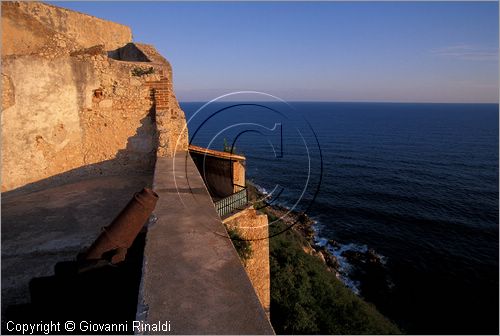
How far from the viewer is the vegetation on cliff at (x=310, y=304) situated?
1454 centimetres

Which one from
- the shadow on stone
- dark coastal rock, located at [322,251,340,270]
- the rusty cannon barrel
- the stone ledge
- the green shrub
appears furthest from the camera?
dark coastal rock, located at [322,251,340,270]

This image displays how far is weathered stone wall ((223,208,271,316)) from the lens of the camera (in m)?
8.35

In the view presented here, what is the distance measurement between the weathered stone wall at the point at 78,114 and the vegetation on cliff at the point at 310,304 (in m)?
11.0

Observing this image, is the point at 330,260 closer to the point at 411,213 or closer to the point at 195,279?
the point at 411,213

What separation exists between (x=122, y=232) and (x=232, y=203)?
541 centimetres

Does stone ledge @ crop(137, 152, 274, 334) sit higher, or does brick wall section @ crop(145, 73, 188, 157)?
brick wall section @ crop(145, 73, 188, 157)

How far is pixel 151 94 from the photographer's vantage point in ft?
23.2

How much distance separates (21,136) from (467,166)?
6446 cm

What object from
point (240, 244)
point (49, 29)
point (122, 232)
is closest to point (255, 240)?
point (240, 244)

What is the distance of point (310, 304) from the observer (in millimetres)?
15953

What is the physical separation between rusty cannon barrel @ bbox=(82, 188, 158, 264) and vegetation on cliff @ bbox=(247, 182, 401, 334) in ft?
41.9

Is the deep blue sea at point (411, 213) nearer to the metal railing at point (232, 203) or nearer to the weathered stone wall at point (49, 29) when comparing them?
the metal railing at point (232, 203)

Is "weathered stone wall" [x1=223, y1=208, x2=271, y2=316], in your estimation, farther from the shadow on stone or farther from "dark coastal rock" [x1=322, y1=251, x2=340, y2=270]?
"dark coastal rock" [x1=322, y1=251, x2=340, y2=270]

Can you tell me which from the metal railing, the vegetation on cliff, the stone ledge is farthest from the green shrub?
the vegetation on cliff
